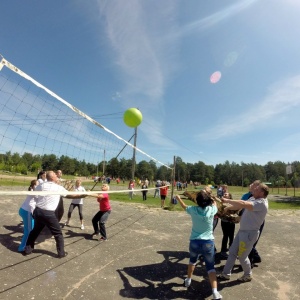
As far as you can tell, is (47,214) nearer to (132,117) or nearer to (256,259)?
(256,259)

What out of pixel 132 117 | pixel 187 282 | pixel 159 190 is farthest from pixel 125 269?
pixel 159 190

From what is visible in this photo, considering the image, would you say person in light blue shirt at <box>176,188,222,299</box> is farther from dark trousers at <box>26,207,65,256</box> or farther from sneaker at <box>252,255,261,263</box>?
Answer: dark trousers at <box>26,207,65,256</box>

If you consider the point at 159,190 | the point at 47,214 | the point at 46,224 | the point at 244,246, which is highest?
the point at 159,190

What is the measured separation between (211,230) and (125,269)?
2.08 m

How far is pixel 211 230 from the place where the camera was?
4102 mm

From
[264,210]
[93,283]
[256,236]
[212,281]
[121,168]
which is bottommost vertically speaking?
[93,283]

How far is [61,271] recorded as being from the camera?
4.66 metres

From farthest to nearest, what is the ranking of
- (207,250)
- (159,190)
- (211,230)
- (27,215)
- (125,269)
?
(159,190) → (27,215) → (125,269) → (211,230) → (207,250)

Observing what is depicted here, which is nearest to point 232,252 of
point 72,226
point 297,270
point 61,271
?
point 297,270

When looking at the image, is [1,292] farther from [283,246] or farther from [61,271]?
[283,246]

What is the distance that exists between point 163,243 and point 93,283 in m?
2.88

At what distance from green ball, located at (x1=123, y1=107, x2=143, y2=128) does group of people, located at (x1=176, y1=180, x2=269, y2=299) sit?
20.9 feet

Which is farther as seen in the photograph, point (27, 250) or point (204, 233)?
point (27, 250)

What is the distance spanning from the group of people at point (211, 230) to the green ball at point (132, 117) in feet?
20.9
